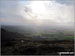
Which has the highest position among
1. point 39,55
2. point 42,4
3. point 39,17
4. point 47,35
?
point 42,4

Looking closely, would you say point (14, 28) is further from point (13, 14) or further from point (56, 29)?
point (56, 29)

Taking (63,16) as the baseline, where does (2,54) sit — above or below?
below

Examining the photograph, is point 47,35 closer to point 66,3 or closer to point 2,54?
point 66,3

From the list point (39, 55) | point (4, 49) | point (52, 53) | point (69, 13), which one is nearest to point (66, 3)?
point (69, 13)

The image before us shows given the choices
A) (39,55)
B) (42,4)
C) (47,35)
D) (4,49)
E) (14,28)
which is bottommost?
(39,55)

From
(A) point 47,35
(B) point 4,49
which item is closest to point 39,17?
(A) point 47,35

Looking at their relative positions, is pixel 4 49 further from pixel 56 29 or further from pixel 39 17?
pixel 56 29

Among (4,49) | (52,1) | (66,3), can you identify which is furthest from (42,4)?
(4,49)

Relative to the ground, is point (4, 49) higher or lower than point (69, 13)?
lower
